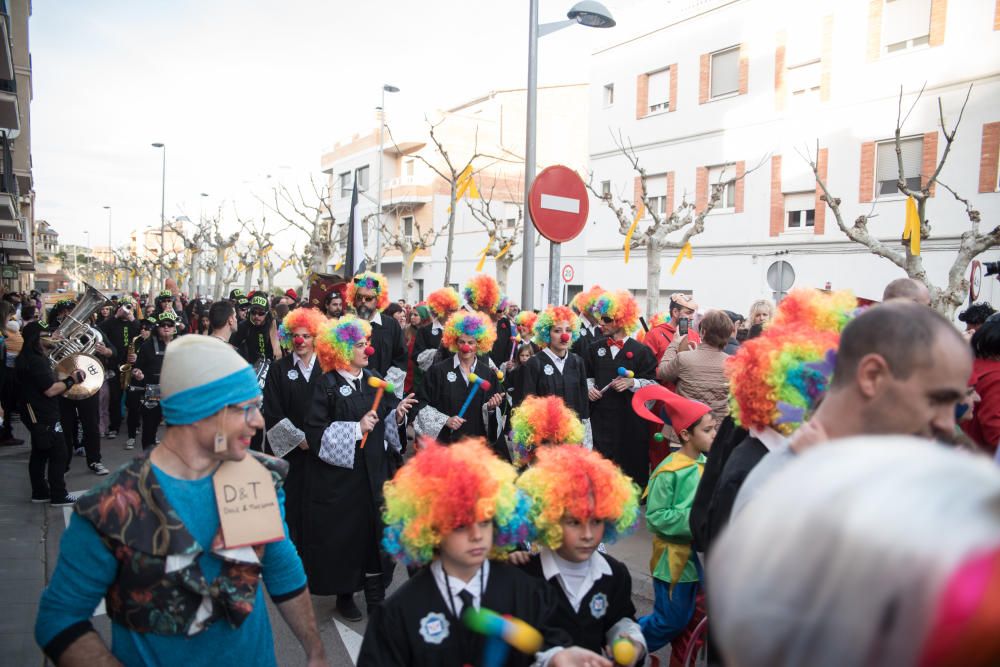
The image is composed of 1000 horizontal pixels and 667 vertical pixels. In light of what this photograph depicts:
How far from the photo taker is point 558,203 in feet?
22.4

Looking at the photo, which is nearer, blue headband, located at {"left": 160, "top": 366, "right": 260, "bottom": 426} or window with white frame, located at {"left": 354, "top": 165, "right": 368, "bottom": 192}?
blue headband, located at {"left": 160, "top": 366, "right": 260, "bottom": 426}

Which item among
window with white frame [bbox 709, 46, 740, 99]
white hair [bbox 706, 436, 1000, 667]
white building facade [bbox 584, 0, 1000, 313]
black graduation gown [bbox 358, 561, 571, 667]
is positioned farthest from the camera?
window with white frame [bbox 709, 46, 740, 99]

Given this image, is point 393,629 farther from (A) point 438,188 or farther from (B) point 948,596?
(A) point 438,188

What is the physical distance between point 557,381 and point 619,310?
134 centimetres

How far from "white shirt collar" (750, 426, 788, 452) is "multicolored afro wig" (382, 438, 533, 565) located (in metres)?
0.94

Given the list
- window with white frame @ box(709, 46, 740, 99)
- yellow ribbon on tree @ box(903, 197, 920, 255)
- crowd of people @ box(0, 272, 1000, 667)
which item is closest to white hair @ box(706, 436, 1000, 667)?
crowd of people @ box(0, 272, 1000, 667)

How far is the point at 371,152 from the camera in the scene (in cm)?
4472

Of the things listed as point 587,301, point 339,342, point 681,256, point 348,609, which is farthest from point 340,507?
point 681,256

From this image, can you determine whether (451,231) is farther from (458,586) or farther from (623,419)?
(458,586)

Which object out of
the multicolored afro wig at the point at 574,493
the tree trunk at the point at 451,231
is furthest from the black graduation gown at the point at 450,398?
the tree trunk at the point at 451,231

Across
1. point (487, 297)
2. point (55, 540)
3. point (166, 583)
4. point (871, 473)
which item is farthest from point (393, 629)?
point (487, 297)

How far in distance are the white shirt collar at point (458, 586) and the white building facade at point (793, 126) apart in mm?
11684

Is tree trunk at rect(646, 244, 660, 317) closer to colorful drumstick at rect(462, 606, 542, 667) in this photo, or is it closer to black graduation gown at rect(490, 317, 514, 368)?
black graduation gown at rect(490, 317, 514, 368)

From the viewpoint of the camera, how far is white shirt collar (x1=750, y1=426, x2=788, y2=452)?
267 cm
